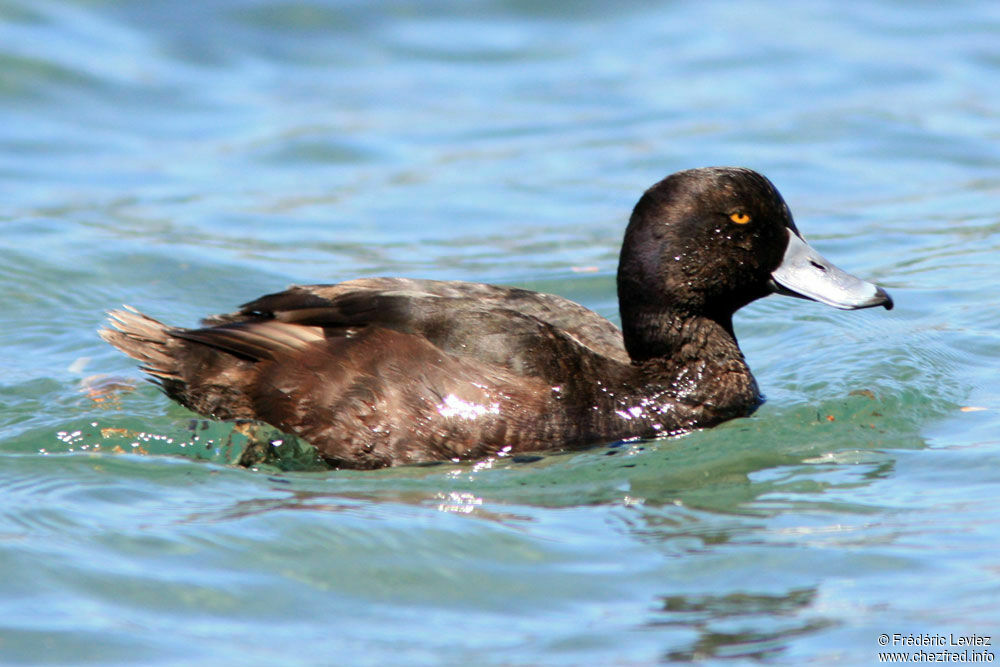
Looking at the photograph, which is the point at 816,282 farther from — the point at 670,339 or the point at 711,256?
the point at 670,339

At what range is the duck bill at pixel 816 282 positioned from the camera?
609 cm

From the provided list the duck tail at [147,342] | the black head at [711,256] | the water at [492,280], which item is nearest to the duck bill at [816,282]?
the black head at [711,256]

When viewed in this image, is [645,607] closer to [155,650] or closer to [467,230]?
[155,650]

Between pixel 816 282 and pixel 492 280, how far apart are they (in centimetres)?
306

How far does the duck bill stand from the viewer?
609cm

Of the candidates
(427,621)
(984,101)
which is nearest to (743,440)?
(427,621)

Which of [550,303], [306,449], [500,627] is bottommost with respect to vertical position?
[500,627]

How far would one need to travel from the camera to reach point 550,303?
638 centimetres

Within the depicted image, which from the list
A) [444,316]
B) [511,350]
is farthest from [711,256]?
[444,316]

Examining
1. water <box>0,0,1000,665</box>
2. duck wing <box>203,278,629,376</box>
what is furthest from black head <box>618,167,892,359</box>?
water <box>0,0,1000,665</box>

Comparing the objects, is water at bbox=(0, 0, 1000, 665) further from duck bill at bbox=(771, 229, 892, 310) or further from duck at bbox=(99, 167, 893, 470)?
duck bill at bbox=(771, 229, 892, 310)

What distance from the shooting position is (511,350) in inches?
229

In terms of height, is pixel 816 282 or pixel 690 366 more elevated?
pixel 816 282

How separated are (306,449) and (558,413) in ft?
3.46
